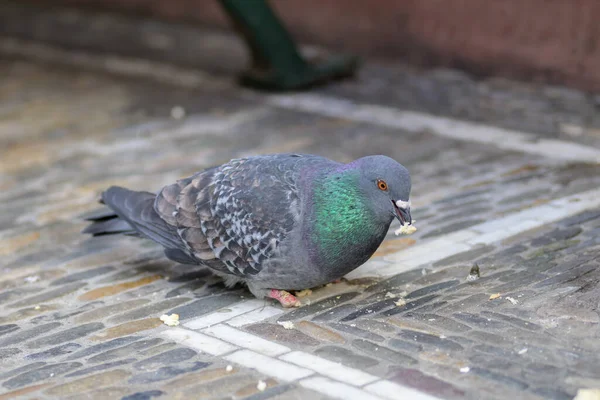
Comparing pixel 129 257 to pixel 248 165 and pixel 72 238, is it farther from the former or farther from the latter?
pixel 248 165

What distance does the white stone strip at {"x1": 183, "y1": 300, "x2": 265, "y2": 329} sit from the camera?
15.2 ft

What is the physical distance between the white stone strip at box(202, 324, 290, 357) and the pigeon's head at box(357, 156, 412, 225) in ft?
2.57

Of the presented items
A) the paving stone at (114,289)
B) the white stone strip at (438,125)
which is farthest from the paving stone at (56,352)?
the white stone strip at (438,125)

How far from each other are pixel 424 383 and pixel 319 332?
0.73 meters

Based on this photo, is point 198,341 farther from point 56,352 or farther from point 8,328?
point 8,328

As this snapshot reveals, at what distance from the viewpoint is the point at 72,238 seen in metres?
6.02

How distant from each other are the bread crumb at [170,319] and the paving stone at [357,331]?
774 mm

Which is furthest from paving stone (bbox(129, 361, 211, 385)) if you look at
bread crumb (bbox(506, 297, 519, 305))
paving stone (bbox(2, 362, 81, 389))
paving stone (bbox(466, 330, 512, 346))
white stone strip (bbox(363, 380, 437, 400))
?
bread crumb (bbox(506, 297, 519, 305))

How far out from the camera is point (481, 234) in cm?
557

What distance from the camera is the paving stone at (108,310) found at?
4.84 m

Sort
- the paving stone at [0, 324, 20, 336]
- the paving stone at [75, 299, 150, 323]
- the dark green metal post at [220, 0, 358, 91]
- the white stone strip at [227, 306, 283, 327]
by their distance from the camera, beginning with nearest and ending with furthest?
the white stone strip at [227, 306, 283, 327], the paving stone at [0, 324, 20, 336], the paving stone at [75, 299, 150, 323], the dark green metal post at [220, 0, 358, 91]

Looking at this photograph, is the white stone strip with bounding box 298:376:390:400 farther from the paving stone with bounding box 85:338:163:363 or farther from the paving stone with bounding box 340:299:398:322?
the paving stone with bounding box 85:338:163:363

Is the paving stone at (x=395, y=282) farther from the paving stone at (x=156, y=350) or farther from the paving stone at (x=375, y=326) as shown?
the paving stone at (x=156, y=350)

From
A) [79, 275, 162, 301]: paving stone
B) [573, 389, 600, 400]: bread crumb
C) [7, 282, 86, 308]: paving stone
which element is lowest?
[573, 389, 600, 400]: bread crumb
